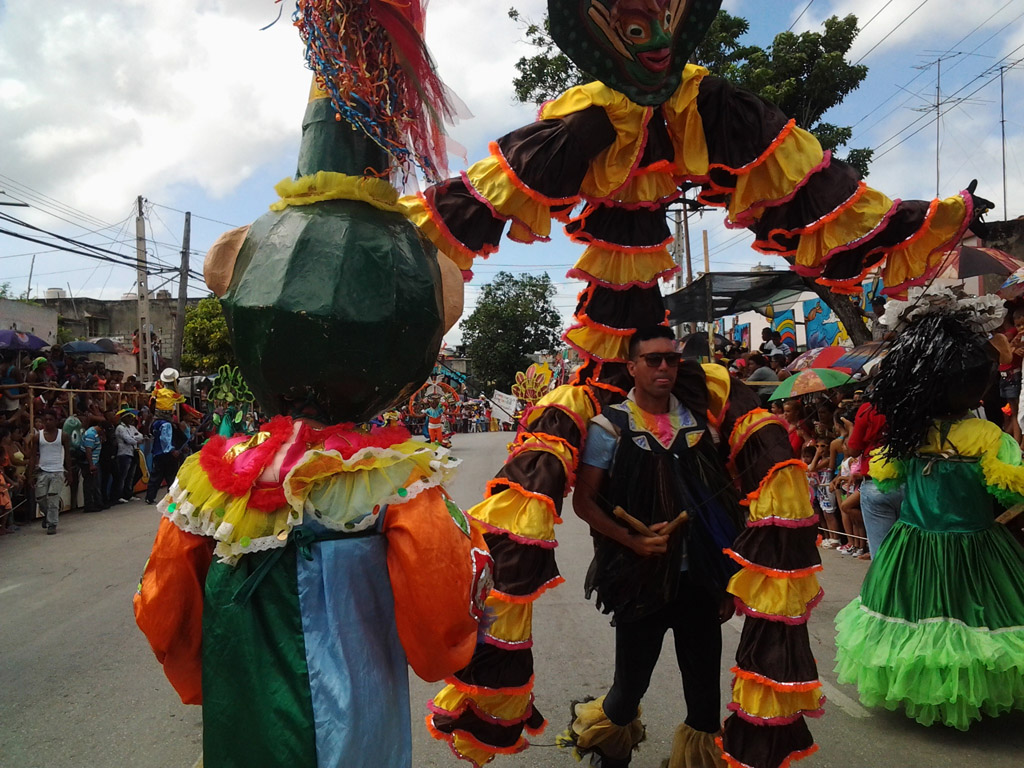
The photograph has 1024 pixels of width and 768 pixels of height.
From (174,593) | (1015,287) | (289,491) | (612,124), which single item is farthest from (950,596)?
(1015,287)

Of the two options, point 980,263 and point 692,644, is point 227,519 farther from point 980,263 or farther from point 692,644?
point 980,263

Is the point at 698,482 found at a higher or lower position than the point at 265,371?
lower

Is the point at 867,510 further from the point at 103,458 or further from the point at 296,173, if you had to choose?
the point at 103,458

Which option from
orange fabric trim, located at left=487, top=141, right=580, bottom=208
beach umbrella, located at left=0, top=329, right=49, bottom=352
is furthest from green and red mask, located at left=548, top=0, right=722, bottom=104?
beach umbrella, located at left=0, top=329, right=49, bottom=352

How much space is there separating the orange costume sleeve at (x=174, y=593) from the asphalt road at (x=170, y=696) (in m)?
2.04

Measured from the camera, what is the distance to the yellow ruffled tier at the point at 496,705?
278cm

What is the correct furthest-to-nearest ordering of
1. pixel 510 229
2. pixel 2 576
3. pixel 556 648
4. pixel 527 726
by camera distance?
pixel 2 576, pixel 556 648, pixel 527 726, pixel 510 229

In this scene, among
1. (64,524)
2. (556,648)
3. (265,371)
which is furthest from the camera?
(64,524)

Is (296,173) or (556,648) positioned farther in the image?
(556,648)

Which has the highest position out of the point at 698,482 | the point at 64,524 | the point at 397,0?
the point at 397,0

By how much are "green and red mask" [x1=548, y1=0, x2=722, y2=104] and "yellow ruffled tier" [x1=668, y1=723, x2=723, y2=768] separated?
230 cm

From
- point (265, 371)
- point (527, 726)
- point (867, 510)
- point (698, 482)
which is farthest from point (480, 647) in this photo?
point (867, 510)

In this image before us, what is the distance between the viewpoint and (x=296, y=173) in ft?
6.70

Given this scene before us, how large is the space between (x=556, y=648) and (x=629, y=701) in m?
1.98
